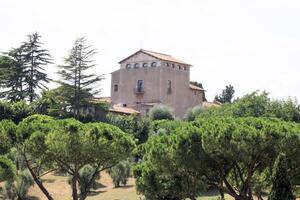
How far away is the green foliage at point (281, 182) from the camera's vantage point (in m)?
22.8

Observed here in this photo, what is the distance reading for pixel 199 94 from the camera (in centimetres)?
7538

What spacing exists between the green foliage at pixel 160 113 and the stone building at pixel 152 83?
3855mm

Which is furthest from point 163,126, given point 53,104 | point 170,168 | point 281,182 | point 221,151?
point 281,182


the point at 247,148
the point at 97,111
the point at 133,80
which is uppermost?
the point at 133,80

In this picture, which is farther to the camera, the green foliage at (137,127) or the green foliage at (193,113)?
the green foliage at (193,113)

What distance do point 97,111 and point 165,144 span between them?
34.8 meters

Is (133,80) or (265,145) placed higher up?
(133,80)

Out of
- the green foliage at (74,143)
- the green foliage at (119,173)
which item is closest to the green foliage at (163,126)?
the green foliage at (119,173)

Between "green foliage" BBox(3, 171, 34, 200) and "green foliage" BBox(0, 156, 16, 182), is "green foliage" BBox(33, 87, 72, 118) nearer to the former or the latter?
"green foliage" BBox(3, 171, 34, 200)

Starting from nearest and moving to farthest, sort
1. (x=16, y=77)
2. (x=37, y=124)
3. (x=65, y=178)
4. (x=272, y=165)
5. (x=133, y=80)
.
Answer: (x=272, y=165)
(x=37, y=124)
(x=65, y=178)
(x=16, y=77)
(x=133, y=80)

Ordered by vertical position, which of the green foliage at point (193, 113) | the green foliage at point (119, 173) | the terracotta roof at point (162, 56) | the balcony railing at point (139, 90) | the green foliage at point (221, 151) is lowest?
the green foliage at point (119, 173)

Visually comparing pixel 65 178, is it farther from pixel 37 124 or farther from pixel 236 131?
pixel 236 131

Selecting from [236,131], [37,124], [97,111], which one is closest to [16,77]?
[97,111]

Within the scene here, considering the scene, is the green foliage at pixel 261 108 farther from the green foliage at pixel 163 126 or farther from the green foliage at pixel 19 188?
the green foliage at pixel 19 188
